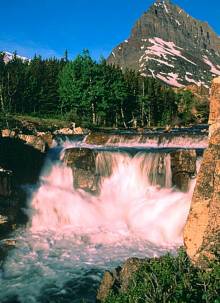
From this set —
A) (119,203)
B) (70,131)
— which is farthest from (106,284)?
(70,131)

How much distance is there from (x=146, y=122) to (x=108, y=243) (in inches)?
2466

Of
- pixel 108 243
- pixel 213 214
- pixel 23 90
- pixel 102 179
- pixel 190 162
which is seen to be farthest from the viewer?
pixel 23 90

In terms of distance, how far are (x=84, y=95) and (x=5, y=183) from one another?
43.3m

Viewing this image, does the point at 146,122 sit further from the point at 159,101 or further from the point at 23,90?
the point at 23,90

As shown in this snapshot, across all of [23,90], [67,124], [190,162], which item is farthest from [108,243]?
[23,90]

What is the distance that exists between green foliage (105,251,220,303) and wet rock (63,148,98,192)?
63.0 feet

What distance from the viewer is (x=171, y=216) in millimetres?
23969

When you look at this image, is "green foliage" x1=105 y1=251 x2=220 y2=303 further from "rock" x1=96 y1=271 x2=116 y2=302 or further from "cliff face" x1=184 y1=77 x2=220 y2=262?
"rock" x1=96 y1=271 x2=116 y2=302

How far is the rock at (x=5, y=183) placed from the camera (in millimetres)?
26531

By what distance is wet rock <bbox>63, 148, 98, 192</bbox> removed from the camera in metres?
30.9

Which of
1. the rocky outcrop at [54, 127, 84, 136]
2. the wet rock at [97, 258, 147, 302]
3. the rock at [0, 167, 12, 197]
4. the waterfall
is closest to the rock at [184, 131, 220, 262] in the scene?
the wet rock at [97, 258, 147, 302]

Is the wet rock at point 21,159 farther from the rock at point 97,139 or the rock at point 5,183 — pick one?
the rock at point 97,139

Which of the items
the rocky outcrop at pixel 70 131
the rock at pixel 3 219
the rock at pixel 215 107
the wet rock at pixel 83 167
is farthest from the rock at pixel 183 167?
the rocky outcrop at pixel 70 131

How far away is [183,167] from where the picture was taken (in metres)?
28.0
